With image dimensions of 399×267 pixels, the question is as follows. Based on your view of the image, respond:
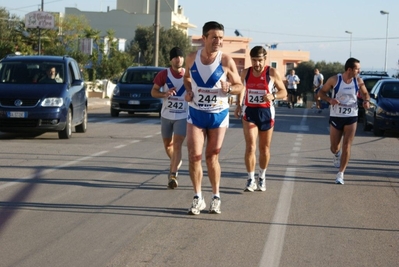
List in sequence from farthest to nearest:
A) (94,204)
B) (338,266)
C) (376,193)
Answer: (376,193)
(94,204)
(338,266)

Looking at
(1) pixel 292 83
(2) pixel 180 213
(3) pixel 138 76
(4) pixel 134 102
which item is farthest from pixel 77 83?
(1) pixel 292 83

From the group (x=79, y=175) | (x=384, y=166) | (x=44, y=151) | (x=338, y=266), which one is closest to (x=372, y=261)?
(x=338, y=266)

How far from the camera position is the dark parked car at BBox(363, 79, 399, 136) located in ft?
73.4

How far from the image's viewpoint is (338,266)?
6918 millimetres

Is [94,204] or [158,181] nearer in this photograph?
[94,204]

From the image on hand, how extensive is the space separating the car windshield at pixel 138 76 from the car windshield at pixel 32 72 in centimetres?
965

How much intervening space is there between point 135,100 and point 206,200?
1733 cm

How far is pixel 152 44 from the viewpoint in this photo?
82375 mm

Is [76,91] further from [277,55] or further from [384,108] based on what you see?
[277,55]

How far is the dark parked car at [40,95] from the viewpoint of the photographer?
17.6 metres

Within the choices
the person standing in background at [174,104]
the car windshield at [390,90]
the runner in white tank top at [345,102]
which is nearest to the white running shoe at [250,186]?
the person standing in background at [174,104]

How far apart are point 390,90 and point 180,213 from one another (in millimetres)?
15924

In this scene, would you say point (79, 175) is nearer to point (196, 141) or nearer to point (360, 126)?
point (196, 141)

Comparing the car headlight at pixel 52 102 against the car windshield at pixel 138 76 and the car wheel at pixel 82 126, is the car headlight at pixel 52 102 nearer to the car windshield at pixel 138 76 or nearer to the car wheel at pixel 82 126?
the car wheel at pixel 82 126
